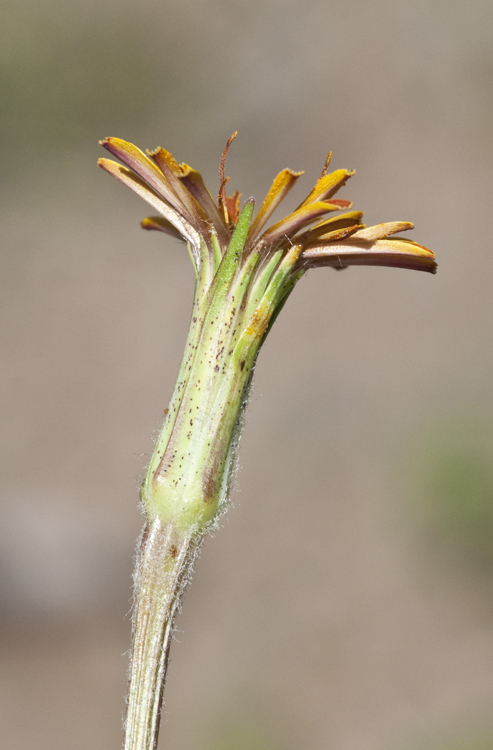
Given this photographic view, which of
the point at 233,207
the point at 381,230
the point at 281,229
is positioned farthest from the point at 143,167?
the point at 381,230

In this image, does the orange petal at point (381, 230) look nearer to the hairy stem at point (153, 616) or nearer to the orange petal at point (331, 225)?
the orange petal at point (331, 225)

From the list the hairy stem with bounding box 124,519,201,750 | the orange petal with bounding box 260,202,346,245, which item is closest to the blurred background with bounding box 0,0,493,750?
the hairy stem with bounding box 124,519,201,750

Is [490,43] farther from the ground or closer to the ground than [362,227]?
Answer: farther from the ground

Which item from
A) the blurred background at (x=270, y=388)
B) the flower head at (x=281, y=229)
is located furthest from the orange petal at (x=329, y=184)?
the blurred background at (x=270, y=388)

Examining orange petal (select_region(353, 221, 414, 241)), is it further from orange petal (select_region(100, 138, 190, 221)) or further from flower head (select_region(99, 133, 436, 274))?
orange petal (select_region(100, 138, 190, 221))

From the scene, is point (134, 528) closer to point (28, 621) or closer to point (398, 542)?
point (28, 621)

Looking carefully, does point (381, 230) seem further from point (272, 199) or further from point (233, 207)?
point (233, 207)

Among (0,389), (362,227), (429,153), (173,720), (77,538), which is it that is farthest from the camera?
(429,153)

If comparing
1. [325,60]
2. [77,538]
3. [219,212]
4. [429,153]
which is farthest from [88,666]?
[325,60]

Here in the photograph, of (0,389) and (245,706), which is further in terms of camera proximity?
(0,389)
